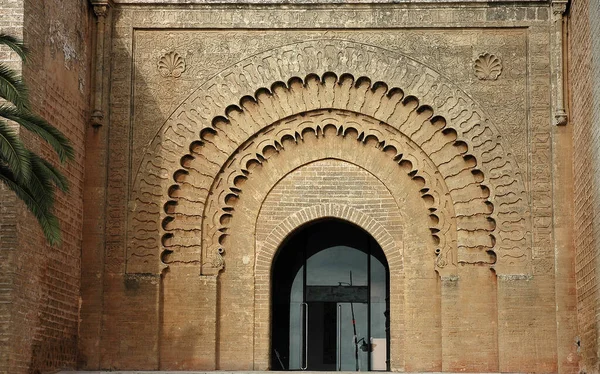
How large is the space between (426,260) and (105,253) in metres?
3.94

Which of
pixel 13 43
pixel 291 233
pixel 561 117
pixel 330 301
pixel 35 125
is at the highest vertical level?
pixel 561 117

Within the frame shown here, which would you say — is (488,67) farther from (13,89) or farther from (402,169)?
(13,89)

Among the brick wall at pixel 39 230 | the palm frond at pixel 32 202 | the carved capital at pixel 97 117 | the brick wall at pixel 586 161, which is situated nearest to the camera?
the palm frond at pixel 32 202

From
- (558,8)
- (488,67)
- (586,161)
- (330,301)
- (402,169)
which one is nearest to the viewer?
(586,161)

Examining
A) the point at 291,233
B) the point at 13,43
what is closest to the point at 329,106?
the point at 291,233

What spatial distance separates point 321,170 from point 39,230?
3734 mm

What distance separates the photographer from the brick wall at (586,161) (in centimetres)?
1195

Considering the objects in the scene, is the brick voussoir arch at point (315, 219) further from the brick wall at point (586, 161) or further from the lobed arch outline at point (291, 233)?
the brick wall at point (586, 161)

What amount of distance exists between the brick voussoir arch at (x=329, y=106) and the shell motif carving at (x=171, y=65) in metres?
0.79

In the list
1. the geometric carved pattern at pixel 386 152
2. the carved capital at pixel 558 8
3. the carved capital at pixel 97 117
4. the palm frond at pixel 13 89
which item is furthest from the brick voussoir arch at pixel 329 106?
the palm frond at pixel 13 89

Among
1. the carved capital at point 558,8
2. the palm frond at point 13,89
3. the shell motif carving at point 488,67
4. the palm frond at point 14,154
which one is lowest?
the palm frond at point 14,154

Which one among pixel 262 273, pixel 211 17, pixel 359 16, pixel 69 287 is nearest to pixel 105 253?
pixel 69 287

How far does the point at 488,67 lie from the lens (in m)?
13.7

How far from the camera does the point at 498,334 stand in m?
13.1
